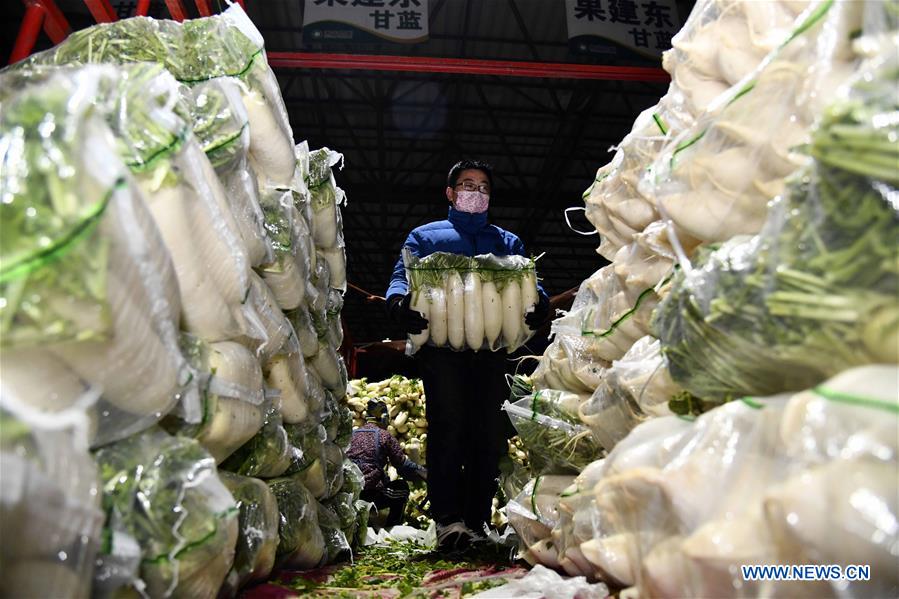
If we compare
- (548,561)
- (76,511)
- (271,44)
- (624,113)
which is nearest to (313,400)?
(548,561)

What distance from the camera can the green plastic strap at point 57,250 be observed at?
0.98m

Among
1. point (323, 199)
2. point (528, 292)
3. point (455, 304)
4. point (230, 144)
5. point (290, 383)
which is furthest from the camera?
point (528, 292)

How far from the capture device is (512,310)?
3541 mm

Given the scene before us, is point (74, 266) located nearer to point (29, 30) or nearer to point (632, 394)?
point (632, 394)

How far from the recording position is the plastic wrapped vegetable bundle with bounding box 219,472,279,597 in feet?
5.91

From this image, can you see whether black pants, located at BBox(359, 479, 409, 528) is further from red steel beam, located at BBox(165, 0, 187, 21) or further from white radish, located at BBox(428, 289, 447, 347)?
red steel beam, located at BBox(165, 0, 187, 21)

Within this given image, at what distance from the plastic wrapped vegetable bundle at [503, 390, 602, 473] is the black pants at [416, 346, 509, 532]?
78 centimetres

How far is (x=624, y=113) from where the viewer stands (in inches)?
446

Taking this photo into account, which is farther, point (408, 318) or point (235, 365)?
point (408, 318)

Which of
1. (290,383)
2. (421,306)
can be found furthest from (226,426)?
(421,306)

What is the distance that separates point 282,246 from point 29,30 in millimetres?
1650

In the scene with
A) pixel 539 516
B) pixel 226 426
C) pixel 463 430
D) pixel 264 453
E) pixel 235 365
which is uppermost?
pixel 235 365

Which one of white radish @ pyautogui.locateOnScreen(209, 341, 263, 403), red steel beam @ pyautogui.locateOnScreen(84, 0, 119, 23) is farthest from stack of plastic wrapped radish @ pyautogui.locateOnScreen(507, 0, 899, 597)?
red steel beam @ pyautogui.locateOnScreen(84, 0, 119, 23)

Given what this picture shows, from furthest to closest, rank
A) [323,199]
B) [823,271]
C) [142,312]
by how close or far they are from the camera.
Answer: [323,199]
[142,312]
[823,271]
